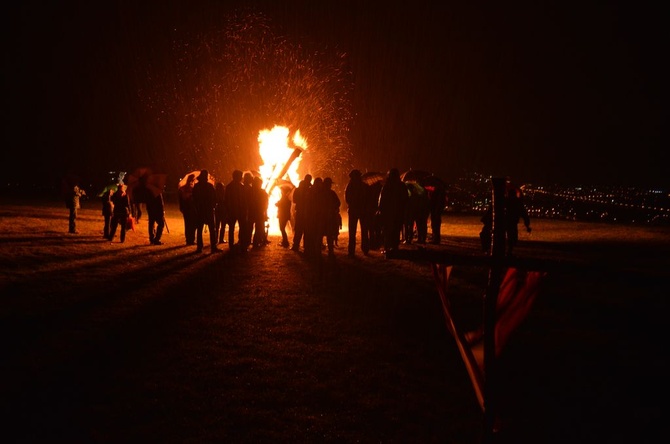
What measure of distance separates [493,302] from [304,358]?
9.42 feet

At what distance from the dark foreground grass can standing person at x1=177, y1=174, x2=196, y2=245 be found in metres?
3.28

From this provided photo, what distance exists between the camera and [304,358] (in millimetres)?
6047

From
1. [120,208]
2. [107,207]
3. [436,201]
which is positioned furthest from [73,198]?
[436,201]

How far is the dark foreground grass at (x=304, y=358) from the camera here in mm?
4500

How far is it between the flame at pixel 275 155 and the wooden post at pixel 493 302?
42.5 feet

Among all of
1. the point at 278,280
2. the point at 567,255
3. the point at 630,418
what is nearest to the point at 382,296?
the point at 278,280

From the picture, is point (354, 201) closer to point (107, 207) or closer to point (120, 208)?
point (120, 208)

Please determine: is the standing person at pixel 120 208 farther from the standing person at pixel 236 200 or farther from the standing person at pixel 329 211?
the standing person at pixel 329 211

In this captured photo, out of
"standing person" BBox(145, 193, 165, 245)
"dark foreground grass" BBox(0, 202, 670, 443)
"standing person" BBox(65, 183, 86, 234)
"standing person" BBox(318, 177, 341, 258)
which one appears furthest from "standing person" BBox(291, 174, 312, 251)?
"standing person" BBox(65, 183, 86, 234)

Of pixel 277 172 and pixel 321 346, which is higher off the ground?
pixel 277 172

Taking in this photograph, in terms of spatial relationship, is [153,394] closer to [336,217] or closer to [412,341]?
[412,341]

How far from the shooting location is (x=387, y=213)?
13.1m

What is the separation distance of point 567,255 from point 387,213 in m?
5.60

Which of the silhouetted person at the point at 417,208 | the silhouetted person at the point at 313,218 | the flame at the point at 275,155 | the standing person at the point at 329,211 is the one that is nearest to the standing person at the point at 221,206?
the flame at the point at 275,155
